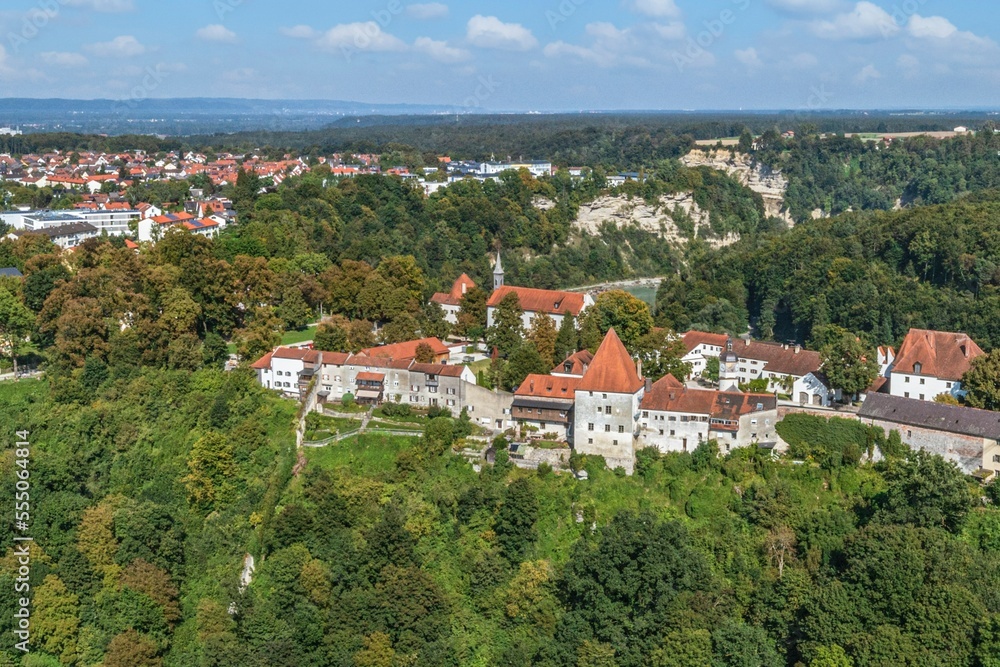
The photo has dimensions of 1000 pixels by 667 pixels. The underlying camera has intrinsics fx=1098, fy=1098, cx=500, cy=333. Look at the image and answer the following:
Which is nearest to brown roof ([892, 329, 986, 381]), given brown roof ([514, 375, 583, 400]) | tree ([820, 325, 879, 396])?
tree ([820, 325, 879, 396])

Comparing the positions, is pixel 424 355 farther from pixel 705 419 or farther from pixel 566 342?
pixel 705 419

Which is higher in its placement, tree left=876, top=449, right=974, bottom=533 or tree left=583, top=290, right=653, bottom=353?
tree left=583, top=290, right=653, bottom=353

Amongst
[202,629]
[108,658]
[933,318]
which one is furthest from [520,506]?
[933,318]

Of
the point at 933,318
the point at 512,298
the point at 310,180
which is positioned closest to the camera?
the point at 512,298

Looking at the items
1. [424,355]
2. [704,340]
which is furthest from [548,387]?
[704,340]

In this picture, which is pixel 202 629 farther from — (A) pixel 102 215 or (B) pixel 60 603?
(A) pixel 102 215

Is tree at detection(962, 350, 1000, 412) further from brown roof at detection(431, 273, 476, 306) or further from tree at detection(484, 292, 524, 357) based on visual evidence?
brown roof at detection(431, 273, 476, 306)
